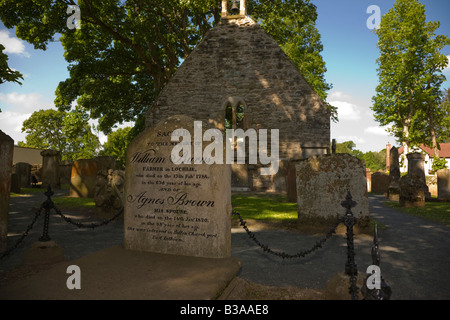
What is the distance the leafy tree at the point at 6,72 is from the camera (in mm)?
7859

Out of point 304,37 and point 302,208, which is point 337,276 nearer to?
point 302,208

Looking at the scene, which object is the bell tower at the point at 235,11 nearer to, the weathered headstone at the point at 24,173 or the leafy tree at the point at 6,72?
the leafy tree at the point at 6,72

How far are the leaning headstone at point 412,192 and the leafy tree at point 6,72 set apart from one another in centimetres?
1331

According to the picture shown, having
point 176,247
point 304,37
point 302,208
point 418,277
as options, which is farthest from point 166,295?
point 304,37

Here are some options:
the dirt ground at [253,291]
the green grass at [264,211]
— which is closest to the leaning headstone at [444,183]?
the green grass at [264,211]

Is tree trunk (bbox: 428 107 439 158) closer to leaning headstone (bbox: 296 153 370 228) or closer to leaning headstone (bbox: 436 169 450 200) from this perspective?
leaning headstone (bbox: 436 169 450 200)

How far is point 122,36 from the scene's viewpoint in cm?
1617

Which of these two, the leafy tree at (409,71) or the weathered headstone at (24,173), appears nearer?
the weathered headstone at (24,173)

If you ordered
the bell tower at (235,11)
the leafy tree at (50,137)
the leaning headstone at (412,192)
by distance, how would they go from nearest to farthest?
the leaning headstone at (412,192) → the bell tower at (235,11) → the leafy tree at (50,137)

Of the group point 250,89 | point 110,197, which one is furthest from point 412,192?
point 110,197

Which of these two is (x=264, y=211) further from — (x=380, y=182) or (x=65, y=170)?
(x=65, y=170)

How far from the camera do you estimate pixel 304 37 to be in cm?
2747

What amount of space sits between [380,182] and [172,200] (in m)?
17.7

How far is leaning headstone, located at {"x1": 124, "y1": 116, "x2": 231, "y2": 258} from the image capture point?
3084 millimetres
